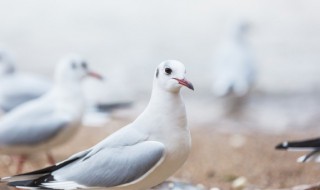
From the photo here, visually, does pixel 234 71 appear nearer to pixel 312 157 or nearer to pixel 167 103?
pixel 312 157

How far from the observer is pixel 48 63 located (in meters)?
11.0

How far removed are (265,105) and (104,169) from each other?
5.27 metres

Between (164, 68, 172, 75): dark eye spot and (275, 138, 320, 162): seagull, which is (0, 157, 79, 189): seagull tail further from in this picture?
(275, 138, 320, 162): seagull

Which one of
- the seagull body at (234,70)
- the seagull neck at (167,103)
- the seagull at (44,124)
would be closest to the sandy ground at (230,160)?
the seagull at (44,124)

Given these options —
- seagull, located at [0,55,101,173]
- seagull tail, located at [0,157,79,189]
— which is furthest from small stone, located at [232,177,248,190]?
seagull tail, located at [0,157,79,189]

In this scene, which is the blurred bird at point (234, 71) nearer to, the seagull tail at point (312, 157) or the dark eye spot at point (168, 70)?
the seagull tail at point (312, 157)

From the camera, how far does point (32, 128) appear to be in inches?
186

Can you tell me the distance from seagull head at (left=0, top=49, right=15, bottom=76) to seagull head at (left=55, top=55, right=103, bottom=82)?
202cm

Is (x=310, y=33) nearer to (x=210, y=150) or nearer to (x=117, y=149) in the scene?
(x=210, y=150)

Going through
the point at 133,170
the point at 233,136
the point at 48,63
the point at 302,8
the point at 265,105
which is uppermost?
the point at 302,8

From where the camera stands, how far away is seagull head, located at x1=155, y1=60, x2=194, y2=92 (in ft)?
10.6

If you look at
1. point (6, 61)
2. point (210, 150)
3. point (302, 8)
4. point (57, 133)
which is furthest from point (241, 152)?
point (302, 8)

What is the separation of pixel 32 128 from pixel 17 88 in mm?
1839

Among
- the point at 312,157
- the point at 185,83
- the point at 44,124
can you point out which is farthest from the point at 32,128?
the point at 185,83
